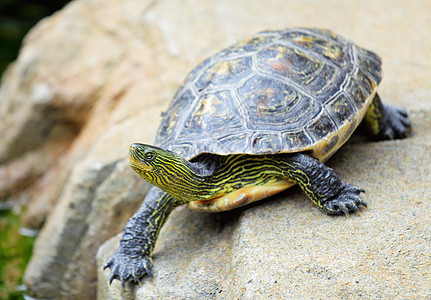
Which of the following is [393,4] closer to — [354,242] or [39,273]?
[354,242]

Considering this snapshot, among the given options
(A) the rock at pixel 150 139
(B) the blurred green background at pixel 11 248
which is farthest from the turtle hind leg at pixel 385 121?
(B) the blurred green background at pixel 11 248

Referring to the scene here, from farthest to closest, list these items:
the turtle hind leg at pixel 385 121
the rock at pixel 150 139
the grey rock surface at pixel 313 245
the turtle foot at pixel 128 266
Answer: the turtle hind leg at pixel 385 121 < the turtle foot at pixel 128 266 < the rock at pixel 150 139 < the grey rock surface at pixel 313 245

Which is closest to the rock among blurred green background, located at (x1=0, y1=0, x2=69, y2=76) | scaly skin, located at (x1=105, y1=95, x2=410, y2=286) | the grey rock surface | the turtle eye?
the grey rock surface

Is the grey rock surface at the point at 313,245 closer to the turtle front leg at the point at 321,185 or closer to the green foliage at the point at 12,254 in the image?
the turtle front leg at the point at 321,185

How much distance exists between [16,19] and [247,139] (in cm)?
1071

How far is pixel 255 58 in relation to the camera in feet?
11.4

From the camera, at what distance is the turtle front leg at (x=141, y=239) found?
3203 mm

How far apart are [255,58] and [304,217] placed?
1.25 meters

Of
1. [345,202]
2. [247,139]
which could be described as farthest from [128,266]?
[345,202]

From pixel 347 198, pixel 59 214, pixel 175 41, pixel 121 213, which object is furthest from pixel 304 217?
pixel 175 41

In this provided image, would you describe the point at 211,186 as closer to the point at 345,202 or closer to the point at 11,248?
the point at 345,202

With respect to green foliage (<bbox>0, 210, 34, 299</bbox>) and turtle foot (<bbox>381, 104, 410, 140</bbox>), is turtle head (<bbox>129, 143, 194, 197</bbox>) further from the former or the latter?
green foliage (<bbox>0, 210, 34, 299</bbox>)

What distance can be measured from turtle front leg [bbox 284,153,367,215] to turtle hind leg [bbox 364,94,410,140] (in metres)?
1.08

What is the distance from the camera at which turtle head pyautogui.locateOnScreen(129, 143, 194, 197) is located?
9.05ft
